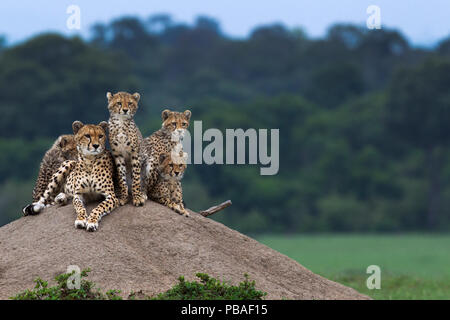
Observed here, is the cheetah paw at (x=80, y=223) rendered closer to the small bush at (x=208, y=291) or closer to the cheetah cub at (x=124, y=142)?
the cheetah cub at (x=124, y=142)

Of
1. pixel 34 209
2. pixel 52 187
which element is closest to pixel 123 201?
A: pixel 52 187

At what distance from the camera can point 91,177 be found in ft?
26.9

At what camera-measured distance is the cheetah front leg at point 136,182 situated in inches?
326

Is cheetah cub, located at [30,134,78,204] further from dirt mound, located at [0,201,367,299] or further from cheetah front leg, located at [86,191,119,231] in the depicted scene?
cheetah front leg, located at [86,191,119,231]

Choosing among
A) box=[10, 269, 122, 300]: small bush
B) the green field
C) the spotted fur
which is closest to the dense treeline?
the green field

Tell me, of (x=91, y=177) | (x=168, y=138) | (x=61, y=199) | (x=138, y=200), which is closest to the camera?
(x=91, y=177)

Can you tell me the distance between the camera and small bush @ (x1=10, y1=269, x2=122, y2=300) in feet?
23.3

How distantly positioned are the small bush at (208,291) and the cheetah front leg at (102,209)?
1.00 metres

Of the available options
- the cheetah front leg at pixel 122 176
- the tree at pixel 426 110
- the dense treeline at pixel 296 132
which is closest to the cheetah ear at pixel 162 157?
the cheetah front leg at pixel 122 176

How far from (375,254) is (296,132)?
14367 millimetres

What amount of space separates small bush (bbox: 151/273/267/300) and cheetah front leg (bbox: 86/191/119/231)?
3.29 feet

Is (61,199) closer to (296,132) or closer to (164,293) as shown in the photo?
(164,293)
